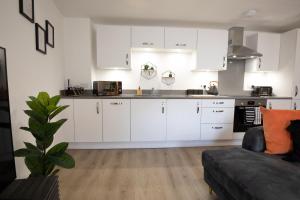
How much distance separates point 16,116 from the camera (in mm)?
1666

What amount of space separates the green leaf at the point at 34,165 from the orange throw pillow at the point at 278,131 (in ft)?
6.84

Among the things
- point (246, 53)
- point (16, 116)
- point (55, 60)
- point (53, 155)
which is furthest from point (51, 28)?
point (246, 53)

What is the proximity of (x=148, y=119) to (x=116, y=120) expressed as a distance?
1.78 feet

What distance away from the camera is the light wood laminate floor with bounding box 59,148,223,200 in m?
1.87

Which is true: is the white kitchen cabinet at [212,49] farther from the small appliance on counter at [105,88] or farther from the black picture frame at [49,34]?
the black picture frame at [49,34]

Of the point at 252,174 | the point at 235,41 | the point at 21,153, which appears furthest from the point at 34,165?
the point at 235,41

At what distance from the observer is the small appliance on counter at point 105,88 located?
Result: 3160 mm

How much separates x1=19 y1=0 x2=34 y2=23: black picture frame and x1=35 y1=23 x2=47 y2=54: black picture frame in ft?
0.51

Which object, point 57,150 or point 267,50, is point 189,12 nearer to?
point 267,50

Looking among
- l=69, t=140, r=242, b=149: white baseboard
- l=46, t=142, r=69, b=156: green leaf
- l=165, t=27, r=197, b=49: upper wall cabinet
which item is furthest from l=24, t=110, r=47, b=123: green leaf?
l=165, t=27, r=197, b=49: upper wall cabinet

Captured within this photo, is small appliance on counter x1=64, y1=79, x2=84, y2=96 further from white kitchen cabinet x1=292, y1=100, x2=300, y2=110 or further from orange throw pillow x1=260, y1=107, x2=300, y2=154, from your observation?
white kitchen cabinet x1=292, y1=100, x2=300, y2=110

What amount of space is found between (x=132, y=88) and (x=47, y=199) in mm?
2722

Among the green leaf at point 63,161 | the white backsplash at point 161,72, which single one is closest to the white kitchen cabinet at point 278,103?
the white backsplash at point 161,72

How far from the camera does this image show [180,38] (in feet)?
11.0
